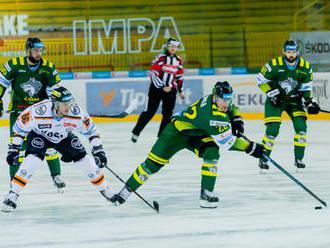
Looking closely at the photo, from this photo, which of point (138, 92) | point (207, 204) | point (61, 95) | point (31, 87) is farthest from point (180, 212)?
point (138, 92)

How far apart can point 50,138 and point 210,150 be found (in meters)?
1.12

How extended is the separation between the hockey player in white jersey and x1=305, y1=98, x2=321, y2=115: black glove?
2.54m

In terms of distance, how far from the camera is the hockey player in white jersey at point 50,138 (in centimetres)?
643

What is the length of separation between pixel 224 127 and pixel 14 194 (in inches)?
60.7

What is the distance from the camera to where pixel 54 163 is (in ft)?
25.3

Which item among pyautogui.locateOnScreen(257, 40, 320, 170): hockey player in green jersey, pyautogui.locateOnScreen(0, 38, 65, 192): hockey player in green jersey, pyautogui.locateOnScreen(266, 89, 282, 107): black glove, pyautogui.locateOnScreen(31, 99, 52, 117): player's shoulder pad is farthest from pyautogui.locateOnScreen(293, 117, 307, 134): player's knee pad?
pyautogui.locateOnScreen(31, 99, 52, 117): player's shoulder pad

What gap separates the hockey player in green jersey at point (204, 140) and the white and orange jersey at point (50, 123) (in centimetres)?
43

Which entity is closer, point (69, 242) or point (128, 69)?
point (69, 242)

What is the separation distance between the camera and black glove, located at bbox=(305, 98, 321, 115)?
27.5ft

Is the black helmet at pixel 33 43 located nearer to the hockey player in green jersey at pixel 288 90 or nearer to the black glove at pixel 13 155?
the black glove at pixel 13 155

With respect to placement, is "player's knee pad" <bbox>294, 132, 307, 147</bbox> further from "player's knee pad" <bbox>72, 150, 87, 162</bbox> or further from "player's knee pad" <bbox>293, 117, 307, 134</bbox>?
"player's knee pad" <bbox>72, 150, 87, 162</bbox>

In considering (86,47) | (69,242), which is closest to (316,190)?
(69,242)

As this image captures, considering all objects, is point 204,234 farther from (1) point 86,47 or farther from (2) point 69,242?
(1) point 86,47

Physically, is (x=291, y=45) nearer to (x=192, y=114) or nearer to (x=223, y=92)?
(x=192, y=114)
